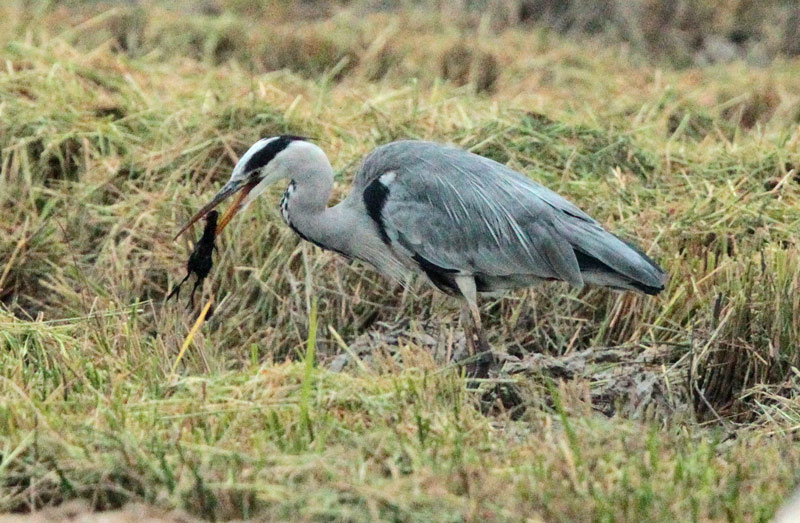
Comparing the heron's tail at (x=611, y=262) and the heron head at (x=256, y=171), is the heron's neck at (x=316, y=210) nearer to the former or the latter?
the heron head at (x=256, y=171)

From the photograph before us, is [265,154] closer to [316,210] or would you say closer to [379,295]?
[316,210]

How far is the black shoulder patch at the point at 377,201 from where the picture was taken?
4.86 meters

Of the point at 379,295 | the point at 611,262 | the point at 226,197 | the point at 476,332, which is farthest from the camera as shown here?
the point at 379,295

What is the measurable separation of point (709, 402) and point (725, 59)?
532 centimetres

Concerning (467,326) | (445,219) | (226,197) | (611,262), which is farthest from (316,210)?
(611,262)

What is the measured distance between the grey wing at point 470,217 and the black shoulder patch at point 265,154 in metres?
0.38

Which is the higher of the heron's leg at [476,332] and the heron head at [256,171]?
the heron head at [256,171]

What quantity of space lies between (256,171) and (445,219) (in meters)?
0.68

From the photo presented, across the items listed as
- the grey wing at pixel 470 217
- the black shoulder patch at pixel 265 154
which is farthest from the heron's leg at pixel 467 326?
the black shoulder patch at pixel 265 154

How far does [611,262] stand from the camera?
4.62 metres

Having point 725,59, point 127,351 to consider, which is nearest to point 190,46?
point 725,59

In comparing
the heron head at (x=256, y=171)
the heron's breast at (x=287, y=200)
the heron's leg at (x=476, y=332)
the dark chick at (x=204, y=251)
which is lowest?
the heron's leg at (x=476, y=332)

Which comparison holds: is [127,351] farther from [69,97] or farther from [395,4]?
[395,4]

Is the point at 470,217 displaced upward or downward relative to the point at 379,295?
upward
